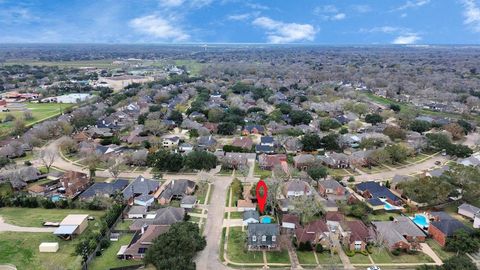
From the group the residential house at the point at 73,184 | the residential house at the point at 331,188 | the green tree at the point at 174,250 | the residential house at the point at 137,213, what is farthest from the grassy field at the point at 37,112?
the residential house at the point at 331,188

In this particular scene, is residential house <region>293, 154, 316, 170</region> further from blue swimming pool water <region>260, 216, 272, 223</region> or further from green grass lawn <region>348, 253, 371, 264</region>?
green grass lawn <region>348, 253, 371, 264</region>

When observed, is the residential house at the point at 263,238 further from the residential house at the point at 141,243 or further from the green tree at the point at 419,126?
the green tree at the point at 419,126

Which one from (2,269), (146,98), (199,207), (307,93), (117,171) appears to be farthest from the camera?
(307,93)

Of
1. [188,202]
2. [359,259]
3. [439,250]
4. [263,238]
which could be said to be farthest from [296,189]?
[439,250]

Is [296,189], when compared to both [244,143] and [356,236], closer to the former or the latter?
[356,236]

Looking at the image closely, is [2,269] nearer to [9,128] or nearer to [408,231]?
[408,231]

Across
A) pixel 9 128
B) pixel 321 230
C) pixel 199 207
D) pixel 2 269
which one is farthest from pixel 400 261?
pixel 9 128

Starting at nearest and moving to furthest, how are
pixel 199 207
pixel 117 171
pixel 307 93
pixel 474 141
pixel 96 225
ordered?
pixel 96 225
pixel 199 207
pixel 117 171
pixel 474 141
pixel 307 93
